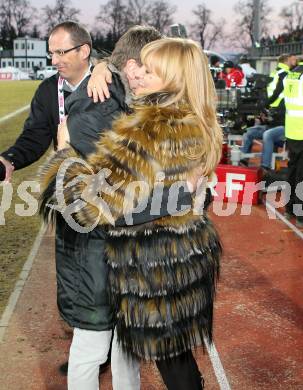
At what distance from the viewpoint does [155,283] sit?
7.62 ft

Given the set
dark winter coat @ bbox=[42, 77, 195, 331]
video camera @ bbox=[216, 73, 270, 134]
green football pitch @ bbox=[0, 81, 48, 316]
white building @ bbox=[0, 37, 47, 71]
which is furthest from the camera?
white building @ bbox=[0, 37, 47, 71]

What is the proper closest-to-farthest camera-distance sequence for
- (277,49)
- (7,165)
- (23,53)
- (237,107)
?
(7,165), (237,107), (277,49), (23,53)

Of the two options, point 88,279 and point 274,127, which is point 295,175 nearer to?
point 274,127

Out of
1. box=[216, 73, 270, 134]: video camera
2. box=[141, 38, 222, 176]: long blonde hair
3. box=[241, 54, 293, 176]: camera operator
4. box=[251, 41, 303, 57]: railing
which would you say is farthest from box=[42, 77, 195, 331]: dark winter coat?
box=[251, 41, 303, 57]: railing

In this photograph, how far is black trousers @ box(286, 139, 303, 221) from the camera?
738 cm

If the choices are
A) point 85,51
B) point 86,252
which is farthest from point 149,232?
point 85,51

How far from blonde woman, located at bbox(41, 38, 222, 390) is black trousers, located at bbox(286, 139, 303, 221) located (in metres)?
5.16

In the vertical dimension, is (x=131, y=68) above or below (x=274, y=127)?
above

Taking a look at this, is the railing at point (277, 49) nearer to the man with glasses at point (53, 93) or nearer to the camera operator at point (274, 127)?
the camera operator at point (274, 127)

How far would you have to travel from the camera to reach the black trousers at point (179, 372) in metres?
2.50

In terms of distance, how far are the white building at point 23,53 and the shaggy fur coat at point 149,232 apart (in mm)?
98093

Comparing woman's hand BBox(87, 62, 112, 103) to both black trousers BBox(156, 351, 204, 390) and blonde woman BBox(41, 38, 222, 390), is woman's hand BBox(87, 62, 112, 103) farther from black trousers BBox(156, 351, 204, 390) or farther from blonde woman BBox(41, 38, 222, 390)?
black trousers BBox(156, 351, 204, 390)

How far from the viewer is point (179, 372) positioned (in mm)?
2512

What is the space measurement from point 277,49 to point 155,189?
5413 centimetres
